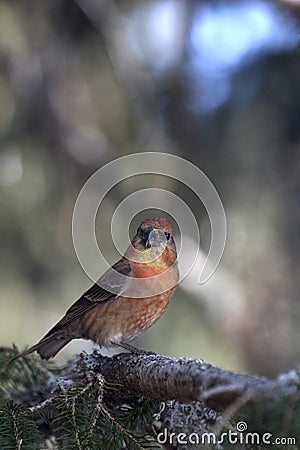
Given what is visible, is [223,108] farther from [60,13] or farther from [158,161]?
[60,13]

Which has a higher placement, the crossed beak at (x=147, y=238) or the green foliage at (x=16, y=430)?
the crossed beak at (x=147, y=238)

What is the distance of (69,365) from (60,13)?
223 centimetres

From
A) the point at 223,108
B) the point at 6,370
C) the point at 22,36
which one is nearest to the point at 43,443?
the point at 6,370

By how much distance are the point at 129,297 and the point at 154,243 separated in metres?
0.22

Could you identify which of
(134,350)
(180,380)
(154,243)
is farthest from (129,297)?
(180,380)

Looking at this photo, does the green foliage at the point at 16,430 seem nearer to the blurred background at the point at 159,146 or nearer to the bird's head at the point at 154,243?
the bird's head at the point at 154,243

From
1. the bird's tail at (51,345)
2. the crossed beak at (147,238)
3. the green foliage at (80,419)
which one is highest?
the crossed beak at (147,238)

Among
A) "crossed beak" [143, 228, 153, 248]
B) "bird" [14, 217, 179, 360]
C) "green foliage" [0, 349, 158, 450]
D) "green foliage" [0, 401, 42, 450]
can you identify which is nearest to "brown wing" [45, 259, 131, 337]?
"bird" [14, 217, 179, 360]

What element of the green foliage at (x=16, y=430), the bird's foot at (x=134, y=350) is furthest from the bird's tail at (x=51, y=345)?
the green foliage at (x=16, y=430)

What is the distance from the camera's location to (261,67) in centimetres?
349

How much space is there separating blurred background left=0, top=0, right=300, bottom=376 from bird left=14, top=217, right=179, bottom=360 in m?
0.91

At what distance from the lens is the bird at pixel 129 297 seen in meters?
2.47

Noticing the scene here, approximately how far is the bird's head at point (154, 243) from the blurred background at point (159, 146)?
3.11 ft

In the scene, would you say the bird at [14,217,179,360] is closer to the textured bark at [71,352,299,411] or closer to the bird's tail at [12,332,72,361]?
the bird's tail at [12,332,72,361]
